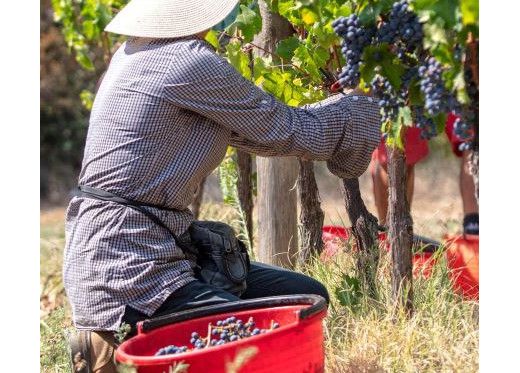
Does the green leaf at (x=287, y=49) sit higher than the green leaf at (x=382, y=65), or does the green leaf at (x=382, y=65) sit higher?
the green leaf at (x=287, y=49)

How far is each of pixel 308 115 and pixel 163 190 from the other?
53 centimetres

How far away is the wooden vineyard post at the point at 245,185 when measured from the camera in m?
5.16

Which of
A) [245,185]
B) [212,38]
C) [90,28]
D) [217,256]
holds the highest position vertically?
[90,28]

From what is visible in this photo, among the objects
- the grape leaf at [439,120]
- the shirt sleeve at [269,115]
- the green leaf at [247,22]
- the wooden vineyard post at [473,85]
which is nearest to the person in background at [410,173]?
the green leaf at [247,22]

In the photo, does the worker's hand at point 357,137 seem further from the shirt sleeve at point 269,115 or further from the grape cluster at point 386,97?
the grape cluster at point 386,97

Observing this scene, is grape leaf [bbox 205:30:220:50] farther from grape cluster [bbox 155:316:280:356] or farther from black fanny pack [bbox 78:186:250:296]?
grape cluster [bbox 155:316:280:356]

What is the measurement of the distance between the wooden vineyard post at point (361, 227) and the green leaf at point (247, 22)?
811 mm

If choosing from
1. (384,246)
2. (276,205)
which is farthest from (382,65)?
(276,205)

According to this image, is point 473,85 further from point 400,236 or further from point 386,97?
point 400,236

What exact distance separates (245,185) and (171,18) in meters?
2.32

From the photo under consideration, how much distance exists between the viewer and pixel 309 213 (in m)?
4.33

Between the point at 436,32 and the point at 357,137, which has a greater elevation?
the point at 436,32

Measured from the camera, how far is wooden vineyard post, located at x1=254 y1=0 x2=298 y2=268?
14.0 ft

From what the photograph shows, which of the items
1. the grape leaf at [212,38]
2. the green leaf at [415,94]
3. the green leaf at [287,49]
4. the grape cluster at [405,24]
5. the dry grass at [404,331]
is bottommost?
the dry grass at [404,331]
